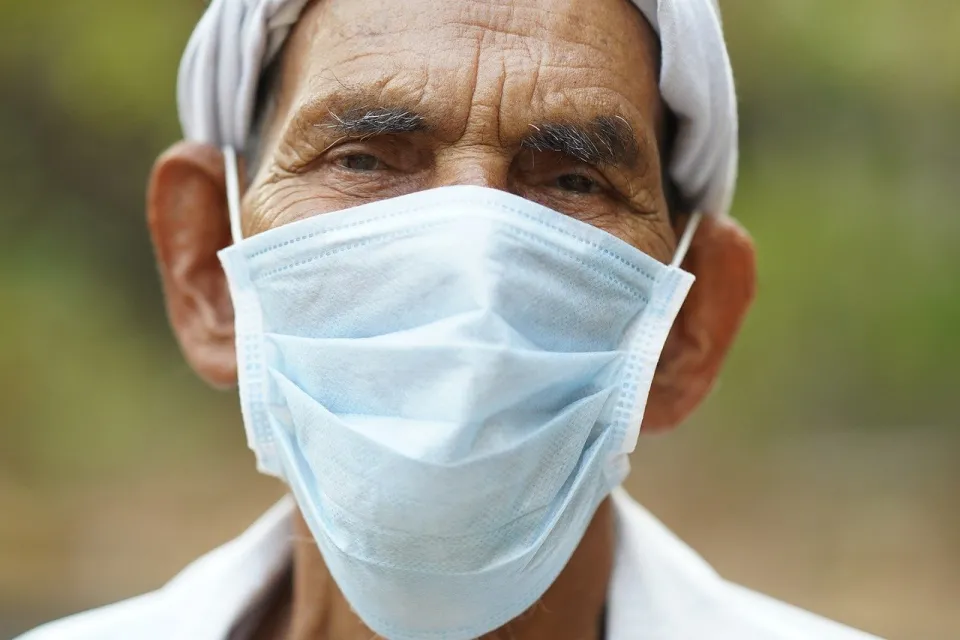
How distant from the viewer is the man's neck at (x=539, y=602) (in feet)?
8.75

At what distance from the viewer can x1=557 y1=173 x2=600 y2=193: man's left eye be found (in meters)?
2.55

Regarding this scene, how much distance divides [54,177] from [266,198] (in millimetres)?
6545

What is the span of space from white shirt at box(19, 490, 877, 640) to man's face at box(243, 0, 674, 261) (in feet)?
2.89

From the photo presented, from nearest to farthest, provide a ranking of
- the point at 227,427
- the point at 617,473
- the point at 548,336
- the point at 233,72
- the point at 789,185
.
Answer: the point at 548,336, the point at 617,473, the point at 233,72, the point at 789,185, the point at 227,427

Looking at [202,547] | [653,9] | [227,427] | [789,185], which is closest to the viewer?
[653,9]

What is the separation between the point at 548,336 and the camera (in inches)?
88.1

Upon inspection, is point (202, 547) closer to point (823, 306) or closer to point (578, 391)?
point (823, 306)

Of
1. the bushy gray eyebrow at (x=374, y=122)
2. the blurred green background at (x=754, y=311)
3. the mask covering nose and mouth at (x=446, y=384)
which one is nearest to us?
the mask covering nose and mouth at (x=446, y=384)

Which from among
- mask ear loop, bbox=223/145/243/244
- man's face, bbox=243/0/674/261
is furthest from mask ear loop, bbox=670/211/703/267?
mask ear loop, bbox=223/145/243/244

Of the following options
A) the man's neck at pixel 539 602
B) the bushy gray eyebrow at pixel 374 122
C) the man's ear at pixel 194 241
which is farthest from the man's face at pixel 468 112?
the man's neck at pixel 539 602

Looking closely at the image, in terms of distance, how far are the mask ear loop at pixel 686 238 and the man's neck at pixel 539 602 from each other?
67 centimetres

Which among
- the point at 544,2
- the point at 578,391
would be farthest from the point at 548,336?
the point at 544,2

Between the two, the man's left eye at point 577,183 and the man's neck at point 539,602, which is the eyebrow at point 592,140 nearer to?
the man's left eye at point 577,183

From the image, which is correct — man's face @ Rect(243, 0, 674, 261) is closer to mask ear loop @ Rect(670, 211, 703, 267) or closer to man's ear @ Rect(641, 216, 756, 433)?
mask ear loop @ Rect(670, 211, 703, 267)
